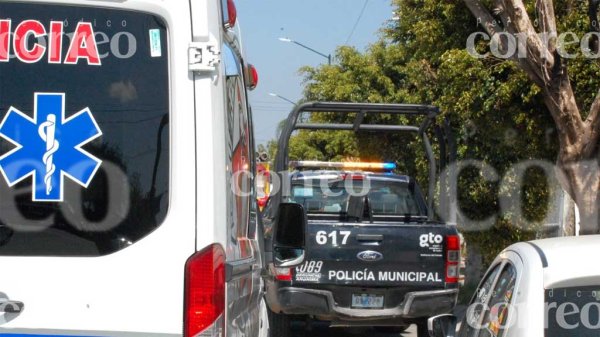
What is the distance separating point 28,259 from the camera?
318 cm

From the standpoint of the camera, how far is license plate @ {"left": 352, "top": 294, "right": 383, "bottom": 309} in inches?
381

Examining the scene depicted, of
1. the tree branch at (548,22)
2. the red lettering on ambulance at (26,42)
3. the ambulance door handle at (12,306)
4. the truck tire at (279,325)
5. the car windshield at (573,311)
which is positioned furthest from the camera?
the truck tire at (279,325)

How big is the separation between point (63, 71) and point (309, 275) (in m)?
6.58

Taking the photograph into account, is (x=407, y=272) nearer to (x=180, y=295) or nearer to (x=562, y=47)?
(x=562, y=47)

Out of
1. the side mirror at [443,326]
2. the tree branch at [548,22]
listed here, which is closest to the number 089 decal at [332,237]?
the tree branch at [548,22]

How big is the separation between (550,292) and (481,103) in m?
8.79

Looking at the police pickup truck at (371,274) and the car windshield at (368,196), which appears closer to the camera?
the police pickup truck at (371,274)

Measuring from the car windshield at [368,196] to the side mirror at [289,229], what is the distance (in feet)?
18.5

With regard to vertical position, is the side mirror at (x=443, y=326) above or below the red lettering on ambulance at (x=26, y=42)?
below

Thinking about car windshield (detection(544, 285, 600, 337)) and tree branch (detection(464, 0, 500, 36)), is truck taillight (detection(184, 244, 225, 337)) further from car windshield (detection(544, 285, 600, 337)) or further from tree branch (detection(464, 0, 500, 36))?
tree branch (detection(464, 0, 500, 36))

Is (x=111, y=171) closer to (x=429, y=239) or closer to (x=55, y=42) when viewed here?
(x=55, y=42)

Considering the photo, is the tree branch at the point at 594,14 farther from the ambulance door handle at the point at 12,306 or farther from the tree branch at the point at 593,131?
the ambulance door handle at the point at 12,306

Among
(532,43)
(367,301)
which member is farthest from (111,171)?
(532,43)

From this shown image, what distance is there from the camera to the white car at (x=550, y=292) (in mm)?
3514
